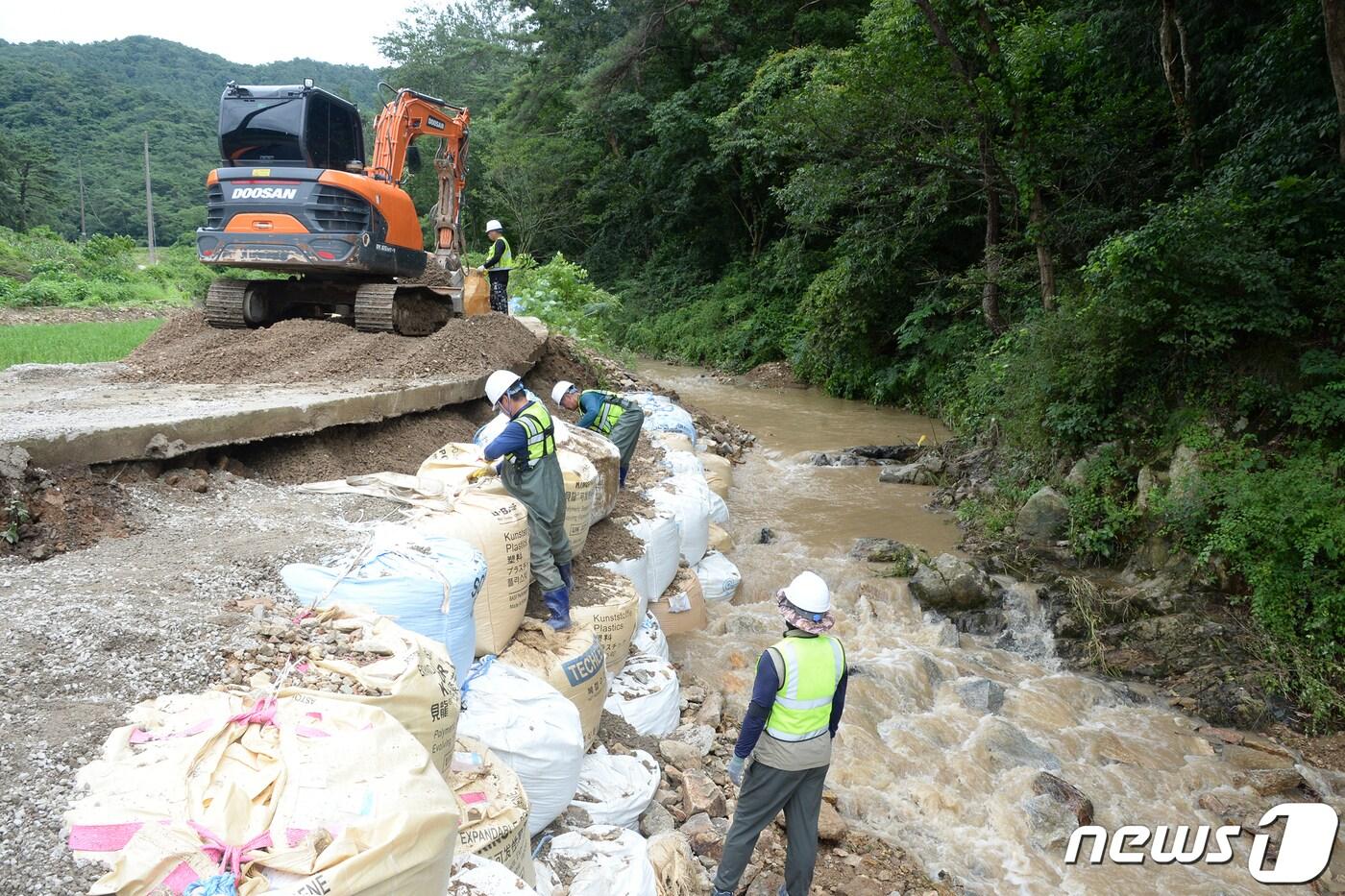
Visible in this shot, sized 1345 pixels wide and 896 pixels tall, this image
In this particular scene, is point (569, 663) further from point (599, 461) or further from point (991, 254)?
point (991, 254)

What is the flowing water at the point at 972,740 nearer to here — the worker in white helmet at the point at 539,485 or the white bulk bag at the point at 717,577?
the white bulk bag at the point at 717,577

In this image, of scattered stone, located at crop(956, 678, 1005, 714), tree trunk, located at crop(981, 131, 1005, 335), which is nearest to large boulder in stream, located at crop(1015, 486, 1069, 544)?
scattered stone, located at crop(956, 678, 1005, 714)

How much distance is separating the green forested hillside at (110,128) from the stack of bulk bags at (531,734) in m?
40.5

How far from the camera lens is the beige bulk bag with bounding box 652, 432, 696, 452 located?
27.2ft

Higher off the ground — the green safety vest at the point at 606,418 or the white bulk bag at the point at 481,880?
the green safety vest at the point at 606,418

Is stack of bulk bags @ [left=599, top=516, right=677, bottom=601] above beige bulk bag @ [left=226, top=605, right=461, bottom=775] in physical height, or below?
below

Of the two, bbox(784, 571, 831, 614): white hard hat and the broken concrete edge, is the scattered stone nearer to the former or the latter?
bbox(784, 571, 831, 614): white hard hat

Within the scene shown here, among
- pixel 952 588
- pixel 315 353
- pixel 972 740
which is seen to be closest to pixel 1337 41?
pixel 952 588

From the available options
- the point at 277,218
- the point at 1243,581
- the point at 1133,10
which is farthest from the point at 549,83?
the point at 1243,581

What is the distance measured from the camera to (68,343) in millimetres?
9766

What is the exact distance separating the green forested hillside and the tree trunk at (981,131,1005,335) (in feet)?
123

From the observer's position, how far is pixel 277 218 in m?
7.04

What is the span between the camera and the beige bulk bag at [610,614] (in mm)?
Answer: 4480

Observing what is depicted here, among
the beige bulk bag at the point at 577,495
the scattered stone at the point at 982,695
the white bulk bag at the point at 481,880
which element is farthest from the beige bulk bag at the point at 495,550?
the scattered stone at the point at 982,695
